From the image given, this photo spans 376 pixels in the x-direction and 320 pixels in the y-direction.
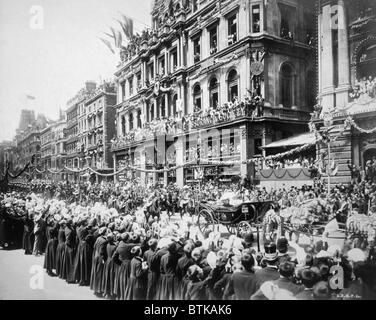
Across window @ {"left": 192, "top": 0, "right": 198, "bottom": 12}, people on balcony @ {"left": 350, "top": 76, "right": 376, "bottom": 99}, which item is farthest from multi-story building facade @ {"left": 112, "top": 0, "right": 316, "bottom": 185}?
people on balcony @ {"left": 350, "top": 76, "right": 376, "bottom": 99}

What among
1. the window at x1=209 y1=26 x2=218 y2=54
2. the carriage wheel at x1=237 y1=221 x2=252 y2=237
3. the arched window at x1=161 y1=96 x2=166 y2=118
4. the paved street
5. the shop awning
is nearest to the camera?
the paved street

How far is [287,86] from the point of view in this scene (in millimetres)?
24062

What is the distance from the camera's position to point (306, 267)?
5188mm

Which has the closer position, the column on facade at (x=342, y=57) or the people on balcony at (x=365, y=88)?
the people on balcony at (x=365, y=88)

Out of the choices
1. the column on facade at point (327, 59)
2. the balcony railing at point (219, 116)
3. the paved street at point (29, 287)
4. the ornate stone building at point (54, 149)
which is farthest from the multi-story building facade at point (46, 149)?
the column on facade at point (327, 59)

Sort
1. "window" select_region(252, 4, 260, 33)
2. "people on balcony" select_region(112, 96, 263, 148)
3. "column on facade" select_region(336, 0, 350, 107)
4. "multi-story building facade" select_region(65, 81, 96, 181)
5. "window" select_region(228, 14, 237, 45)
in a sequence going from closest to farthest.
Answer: "column on facade" select_region(336, 0, 350, 107)
"people on balcony" select_region(112, 96, 263, 148)
"window" select_region(252, 4, 260, 33)
"window" select_region(228, 14, 237, 45)
"multi-story building facade" select_region(65, 81, 96, 181)

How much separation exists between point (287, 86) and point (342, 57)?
268 inches

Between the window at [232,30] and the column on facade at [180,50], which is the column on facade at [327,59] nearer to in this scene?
the window at [232,30]

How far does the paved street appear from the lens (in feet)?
26.9

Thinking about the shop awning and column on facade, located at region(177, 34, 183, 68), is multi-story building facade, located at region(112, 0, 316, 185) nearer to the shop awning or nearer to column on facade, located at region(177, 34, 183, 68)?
column on facade, located at region(177, 34, 183, 68)

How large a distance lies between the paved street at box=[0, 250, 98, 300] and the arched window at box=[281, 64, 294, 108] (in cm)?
1996

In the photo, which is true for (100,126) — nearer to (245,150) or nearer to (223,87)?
(223,87)

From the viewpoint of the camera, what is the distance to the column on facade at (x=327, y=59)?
1777 centimetres

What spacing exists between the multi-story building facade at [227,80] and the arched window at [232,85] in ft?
0.26
